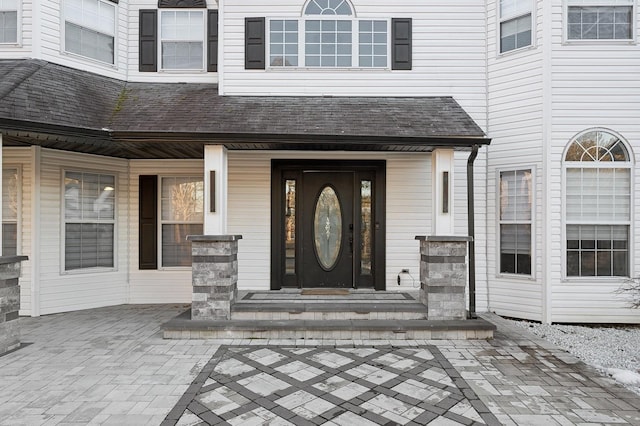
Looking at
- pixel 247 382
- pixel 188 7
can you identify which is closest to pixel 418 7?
pixel 188 7

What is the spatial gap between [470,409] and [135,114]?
19.7 feet

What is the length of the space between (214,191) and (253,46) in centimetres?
292

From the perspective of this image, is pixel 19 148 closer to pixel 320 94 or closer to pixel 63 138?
pixel 63 138

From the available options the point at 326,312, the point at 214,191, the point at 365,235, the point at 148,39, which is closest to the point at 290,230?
the point at 365,235

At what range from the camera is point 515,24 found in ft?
20.1

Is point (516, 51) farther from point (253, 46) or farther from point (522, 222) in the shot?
point (253, 46)

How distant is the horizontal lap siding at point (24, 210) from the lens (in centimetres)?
597

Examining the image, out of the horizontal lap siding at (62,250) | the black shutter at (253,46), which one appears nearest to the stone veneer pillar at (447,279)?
the black shutter at (253,46)

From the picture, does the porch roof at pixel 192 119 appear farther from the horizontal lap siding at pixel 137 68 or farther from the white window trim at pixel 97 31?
the horizontal lap siding at pixel 137 68

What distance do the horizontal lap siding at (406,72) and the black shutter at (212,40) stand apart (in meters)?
0.54

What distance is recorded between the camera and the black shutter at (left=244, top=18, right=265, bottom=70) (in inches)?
253

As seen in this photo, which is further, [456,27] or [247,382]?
[456,27]

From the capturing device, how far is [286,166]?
21.4 feet

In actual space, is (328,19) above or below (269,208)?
above
